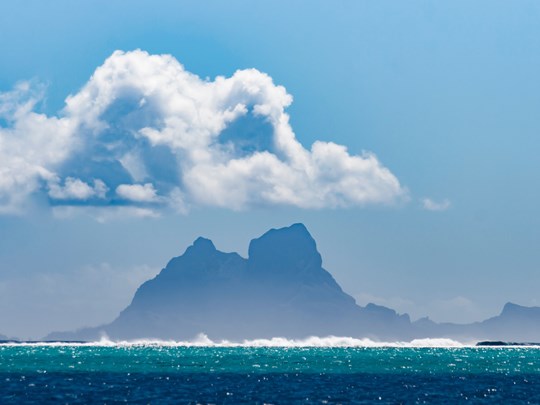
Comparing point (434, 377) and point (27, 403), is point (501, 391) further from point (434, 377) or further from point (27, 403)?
point (27, 403)

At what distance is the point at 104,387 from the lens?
11631 centimetres

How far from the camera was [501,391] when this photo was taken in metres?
120

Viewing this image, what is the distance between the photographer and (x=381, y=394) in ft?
363

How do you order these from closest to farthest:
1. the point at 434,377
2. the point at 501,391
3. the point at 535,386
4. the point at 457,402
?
the point at 457,402 → the point at 501,391 → the point at 535,386 → the point at 434,377

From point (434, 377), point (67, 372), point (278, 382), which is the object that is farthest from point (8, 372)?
point (434, 377)

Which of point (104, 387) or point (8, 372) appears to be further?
point (8, 372)

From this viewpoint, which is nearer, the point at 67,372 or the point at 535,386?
the point at 535,386

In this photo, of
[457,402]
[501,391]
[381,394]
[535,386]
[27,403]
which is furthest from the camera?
[535,386]

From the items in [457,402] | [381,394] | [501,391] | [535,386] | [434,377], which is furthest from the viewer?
[434,377]

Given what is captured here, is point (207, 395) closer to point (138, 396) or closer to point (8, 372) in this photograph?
point (138, 396)

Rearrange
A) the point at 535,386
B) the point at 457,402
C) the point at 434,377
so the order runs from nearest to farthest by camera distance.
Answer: the point at 457,402 → the point at 535,386 → the point at 434,377

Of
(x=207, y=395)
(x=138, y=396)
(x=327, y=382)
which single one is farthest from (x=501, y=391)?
(x=138, y=396)

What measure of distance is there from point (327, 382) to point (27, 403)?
5128 centimetres

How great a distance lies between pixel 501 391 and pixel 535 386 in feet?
43.0
